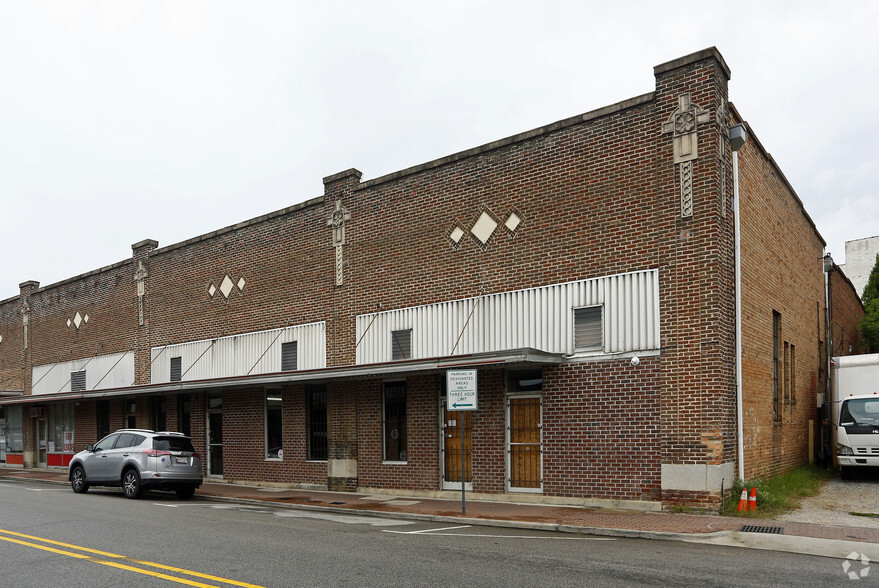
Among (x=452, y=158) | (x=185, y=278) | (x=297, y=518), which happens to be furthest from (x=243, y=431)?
(x=452, y=158)

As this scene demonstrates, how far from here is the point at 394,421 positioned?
1830 cm

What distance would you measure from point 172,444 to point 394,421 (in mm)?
5408

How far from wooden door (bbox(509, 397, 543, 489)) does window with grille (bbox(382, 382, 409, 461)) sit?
10.3 ft

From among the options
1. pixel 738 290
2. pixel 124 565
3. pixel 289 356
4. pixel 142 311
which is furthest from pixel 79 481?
pixel 738 290

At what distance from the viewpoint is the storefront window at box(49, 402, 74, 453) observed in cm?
2992

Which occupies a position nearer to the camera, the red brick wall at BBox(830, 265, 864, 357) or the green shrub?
the green shrub

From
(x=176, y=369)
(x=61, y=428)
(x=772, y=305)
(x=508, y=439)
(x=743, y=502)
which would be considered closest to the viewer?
(x=743, y=502)

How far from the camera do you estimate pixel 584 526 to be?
12.0 meters

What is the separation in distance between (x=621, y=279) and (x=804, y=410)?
10.0 m

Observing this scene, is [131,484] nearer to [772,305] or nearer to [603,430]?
[603,430]

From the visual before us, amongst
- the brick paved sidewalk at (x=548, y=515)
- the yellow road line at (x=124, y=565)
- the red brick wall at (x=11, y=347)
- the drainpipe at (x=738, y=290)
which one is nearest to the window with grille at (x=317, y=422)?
the brick paved sidewalk at (x=548, y=515)

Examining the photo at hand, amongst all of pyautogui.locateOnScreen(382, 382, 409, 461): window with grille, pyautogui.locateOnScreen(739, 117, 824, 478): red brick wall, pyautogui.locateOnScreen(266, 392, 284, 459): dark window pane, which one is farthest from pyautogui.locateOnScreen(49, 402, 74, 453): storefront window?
pyautogui.locateOnScreen(739, 117, 824, 478): red brick wall

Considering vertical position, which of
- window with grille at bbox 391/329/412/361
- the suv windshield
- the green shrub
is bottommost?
the green shrub

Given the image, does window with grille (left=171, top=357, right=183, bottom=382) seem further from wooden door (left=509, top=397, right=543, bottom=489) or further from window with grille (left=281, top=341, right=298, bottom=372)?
wooden door (left=509, top=397, right=543, bottom=489)
